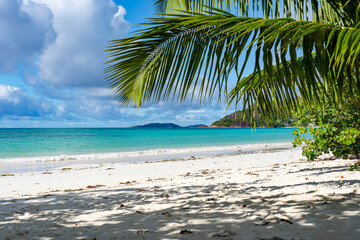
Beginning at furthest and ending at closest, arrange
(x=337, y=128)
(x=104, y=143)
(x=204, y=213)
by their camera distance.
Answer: (x=104, y=143) → (x=337, y=128) → (x=204, y=213)

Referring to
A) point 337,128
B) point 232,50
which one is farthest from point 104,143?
point 232,50

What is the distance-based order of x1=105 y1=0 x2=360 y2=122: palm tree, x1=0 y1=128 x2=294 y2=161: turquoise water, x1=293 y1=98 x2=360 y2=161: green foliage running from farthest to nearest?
1. x1=0 y1=128 x2=294 y2=161: turquoise water
2. x1=293 y1=98 x2=360 y2=161: green foliage
3. x1=105 y1=0 x2=360 y2=122: palm tree

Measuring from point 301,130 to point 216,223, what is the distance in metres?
3.50

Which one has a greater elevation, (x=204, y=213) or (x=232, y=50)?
(x=232, y=50)

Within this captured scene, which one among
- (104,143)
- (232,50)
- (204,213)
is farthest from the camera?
(104,143)

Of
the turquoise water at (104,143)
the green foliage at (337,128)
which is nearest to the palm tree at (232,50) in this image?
the turquoise water at (104,143)

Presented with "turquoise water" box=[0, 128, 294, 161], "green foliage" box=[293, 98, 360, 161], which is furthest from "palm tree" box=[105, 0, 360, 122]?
"green foliage" box=[293, 98, 360, 161]

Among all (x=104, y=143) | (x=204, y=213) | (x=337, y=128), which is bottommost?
(x=204, y=213)

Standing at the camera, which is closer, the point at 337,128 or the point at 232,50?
the point at 232,50

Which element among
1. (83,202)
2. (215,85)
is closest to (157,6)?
(215,85)

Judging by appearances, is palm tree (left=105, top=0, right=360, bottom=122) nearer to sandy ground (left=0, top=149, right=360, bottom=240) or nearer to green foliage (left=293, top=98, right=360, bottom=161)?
sandy ground (left=0, top=149, right=360, bottom=240)

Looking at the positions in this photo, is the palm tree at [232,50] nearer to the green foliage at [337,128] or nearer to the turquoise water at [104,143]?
the turquoise water at [104,143]

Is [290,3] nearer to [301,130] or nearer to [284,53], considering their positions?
[284,53]

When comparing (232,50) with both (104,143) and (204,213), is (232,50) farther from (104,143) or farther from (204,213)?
(104,143)
